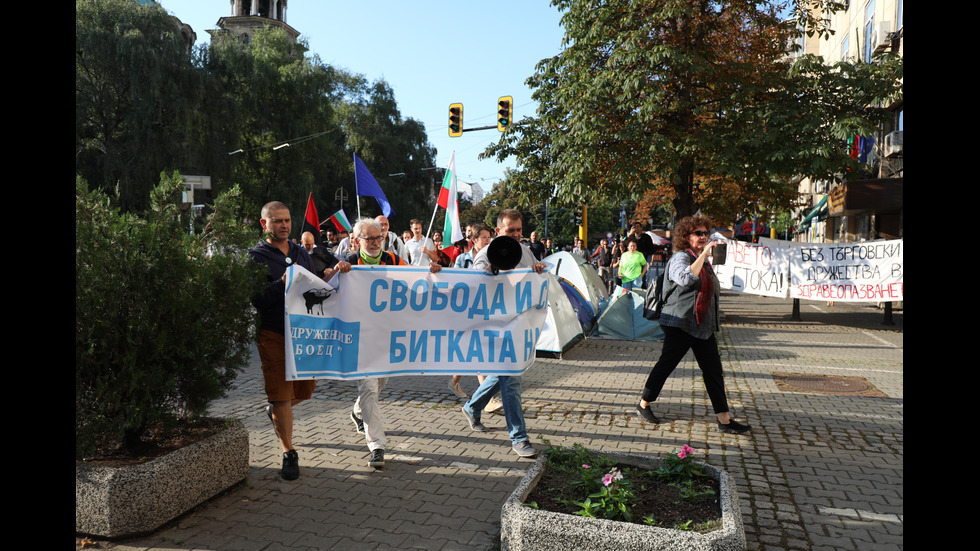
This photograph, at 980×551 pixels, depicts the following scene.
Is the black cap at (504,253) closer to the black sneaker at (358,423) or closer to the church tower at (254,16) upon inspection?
the black sneaker at (358,423)

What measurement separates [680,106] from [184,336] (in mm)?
11960

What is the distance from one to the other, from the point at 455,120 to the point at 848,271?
445 inches

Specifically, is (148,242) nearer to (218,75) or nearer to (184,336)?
(184,336)

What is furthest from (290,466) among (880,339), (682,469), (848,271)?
(848,271)

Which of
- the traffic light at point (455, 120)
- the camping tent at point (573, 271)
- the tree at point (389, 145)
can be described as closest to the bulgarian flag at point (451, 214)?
the camping tent at point (573, 271)

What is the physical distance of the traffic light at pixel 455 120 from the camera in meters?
19.8

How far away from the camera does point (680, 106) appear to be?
13805mm

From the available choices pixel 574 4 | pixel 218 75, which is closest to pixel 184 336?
pixel 574 4

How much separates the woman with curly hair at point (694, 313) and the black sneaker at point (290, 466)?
3.20 meters

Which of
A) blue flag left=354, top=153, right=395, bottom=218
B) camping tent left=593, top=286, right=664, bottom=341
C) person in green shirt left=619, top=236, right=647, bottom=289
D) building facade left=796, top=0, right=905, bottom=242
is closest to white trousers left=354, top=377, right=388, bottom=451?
blue flag left=354, top=153, right=395, bottom=218

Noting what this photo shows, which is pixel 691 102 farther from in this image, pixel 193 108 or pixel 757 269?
pixel 193 108

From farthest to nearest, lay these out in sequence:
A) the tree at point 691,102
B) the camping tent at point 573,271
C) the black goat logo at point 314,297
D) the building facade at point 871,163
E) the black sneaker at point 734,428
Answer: the building facade at point 871,163 < the tree at point 691,102 < the camping tent at point 573,271 < the black sneaker at point 734,428 < the black goat logo at point 314,297

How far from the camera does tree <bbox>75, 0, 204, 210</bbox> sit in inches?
1141

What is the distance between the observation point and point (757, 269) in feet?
45.8
